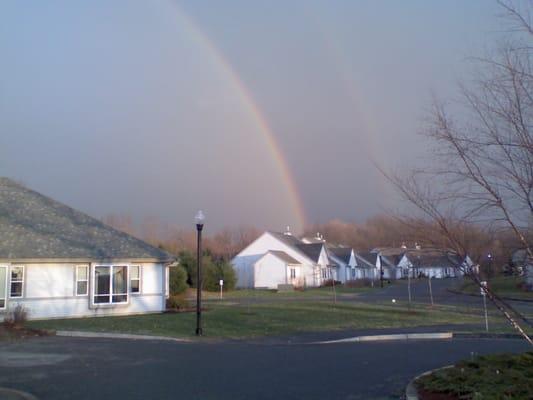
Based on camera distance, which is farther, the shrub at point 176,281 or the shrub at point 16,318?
the shrub at point 176,281

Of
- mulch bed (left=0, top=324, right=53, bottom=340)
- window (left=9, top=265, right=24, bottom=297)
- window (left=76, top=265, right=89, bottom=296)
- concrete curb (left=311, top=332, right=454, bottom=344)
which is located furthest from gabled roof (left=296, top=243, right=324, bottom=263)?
mulch bed (left=0, top=324, right=53, bottom=340)

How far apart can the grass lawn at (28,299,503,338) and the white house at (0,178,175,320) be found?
1.67 meters

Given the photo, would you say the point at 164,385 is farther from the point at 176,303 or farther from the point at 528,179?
the point at 176,303

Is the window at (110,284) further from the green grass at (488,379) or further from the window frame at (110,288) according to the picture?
the green grass at (488,379)

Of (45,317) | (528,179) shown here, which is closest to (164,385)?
Answer: (528,179)

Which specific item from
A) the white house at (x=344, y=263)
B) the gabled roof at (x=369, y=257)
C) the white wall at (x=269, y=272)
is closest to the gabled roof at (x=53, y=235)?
the white wall at (x=269, y=272)

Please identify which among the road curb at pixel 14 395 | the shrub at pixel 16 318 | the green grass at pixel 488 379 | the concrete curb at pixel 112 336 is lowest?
the road curb at pixel 14 395

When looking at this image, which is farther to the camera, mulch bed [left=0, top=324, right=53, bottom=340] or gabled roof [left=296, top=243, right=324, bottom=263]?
gabled roof [left=296, top=243, right=324, bottom=263]

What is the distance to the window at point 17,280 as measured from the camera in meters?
27.2

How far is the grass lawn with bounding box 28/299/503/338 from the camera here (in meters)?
22.8

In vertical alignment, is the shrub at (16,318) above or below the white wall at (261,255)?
below

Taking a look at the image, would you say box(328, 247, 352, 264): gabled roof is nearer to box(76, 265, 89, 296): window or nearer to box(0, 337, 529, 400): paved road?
box(76, 265, 89, 296): window

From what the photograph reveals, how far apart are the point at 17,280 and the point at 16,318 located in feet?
10.6

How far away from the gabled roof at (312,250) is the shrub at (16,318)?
5428 cm
